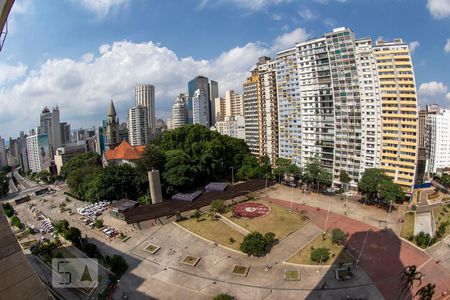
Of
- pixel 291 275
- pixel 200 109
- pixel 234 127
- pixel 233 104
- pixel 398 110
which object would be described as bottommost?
pixel 291 275

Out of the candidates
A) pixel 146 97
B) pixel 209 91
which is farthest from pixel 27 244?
pixel 209 91

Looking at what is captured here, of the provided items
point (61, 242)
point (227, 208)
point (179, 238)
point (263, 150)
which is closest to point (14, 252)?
point (179, 238)

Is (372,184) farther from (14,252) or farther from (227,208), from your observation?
(14,252)

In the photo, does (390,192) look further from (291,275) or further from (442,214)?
(291,275)

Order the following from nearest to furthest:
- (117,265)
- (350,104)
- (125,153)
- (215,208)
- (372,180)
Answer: (117,265) → (215,208) → (372,180) → (350,104) → (125,153)

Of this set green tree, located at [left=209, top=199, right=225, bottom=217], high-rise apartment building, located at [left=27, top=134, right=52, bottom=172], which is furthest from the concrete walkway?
high-rise apartment building, located at [left=27, top=134, right=52, bottom=172]
